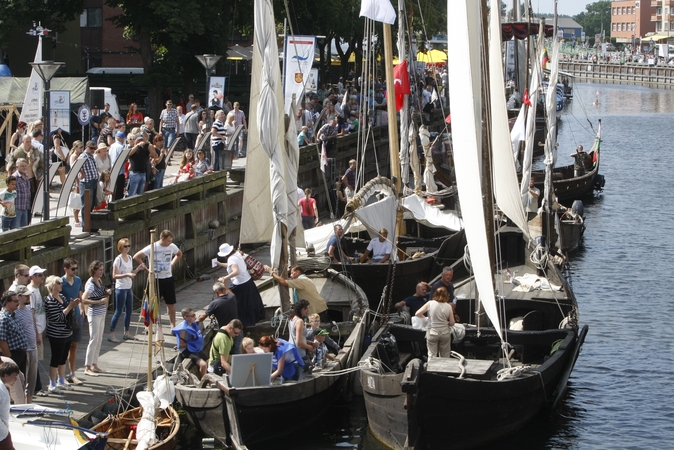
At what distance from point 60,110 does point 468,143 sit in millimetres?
12472

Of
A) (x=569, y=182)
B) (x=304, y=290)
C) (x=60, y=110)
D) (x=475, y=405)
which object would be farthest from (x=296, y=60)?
(x=569, y=182)

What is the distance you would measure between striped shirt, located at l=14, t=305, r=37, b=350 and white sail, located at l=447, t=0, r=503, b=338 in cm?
627

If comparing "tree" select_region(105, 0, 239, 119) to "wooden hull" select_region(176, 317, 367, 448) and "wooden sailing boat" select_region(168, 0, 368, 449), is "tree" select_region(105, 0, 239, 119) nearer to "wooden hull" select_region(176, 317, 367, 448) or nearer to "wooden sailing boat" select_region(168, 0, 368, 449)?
"wooden sailing boat" select_region(168, 0, 368, 449)

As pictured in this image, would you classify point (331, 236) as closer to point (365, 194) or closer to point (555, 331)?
point (365, 194)

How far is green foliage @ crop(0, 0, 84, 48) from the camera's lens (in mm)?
38938

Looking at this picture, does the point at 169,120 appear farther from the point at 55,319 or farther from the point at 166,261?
the point at 55,319

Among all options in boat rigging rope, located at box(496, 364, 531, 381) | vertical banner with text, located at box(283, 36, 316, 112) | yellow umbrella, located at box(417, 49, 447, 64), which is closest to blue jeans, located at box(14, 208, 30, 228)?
vertical banner with text, located at box(283, 36, 316, 112)

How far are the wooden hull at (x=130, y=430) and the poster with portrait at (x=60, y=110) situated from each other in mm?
11843

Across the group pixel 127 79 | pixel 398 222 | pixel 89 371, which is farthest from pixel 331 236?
pixel 127 79

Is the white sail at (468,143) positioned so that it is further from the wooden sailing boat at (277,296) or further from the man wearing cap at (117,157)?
the man wearing cap at (117,157)

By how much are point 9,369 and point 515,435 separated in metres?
8.34

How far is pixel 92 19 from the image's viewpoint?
5894 centimetres

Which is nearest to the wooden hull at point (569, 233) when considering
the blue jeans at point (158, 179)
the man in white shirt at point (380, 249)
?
the man in white shirt at point (380, 249)

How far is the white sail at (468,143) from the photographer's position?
15.6 meters
